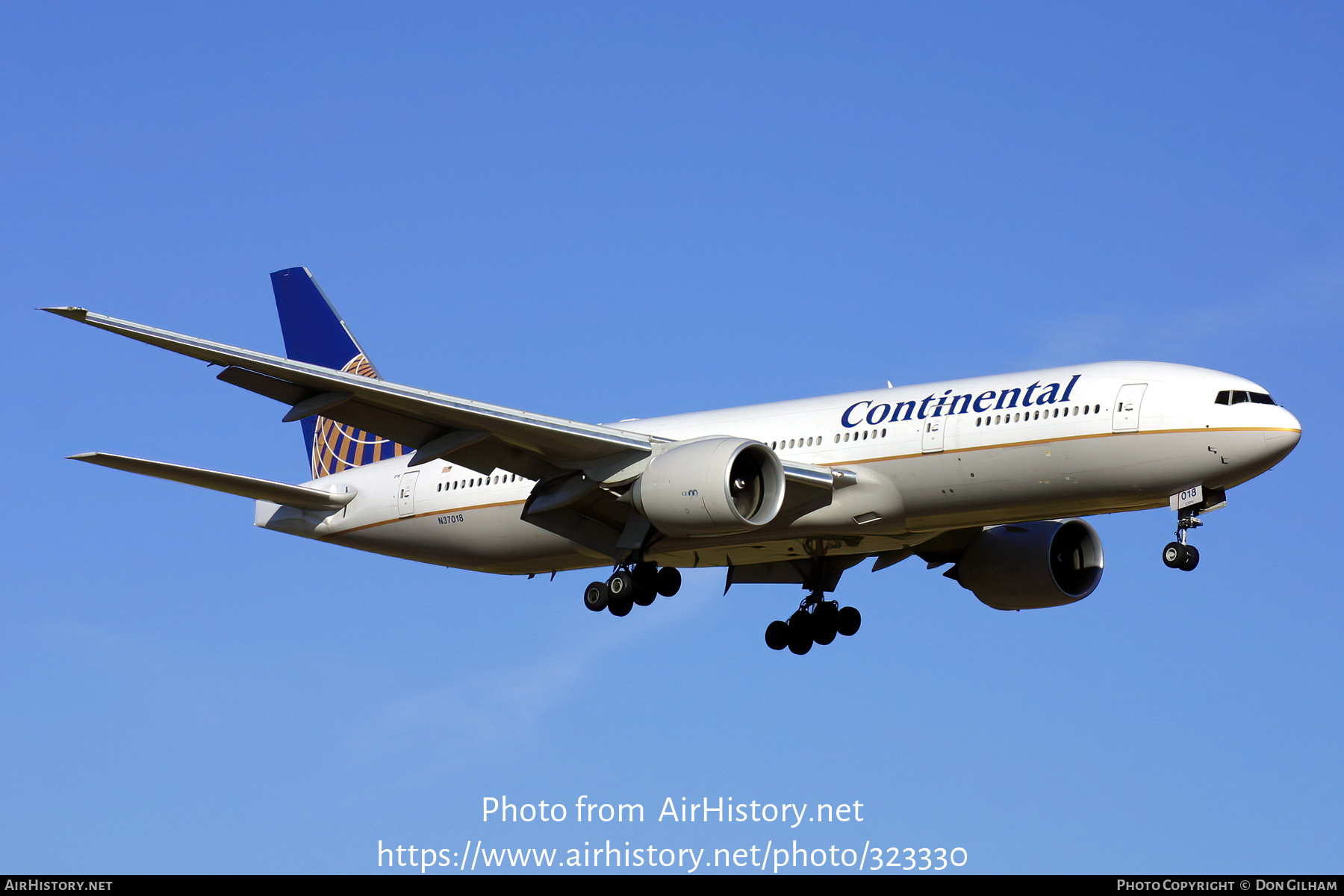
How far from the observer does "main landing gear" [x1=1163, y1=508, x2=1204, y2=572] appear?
93.0 ft

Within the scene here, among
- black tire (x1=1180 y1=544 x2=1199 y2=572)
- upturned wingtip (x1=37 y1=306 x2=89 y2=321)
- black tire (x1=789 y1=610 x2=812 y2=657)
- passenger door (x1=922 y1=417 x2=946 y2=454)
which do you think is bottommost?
upturned wingtip (x1=37 y1=306 x2=89 y2=321)

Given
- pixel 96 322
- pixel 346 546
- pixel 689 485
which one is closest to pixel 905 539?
pixel 689 485

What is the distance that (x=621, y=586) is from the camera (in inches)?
1273

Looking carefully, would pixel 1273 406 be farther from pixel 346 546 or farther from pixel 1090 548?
pixel 346 546

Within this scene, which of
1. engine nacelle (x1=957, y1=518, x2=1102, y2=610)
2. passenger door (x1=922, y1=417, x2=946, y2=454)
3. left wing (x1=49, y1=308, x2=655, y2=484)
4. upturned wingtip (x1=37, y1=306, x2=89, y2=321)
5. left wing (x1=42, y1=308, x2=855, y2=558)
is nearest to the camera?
upturned wingtip (x1=37, y1=306, x2=89, y2=321)

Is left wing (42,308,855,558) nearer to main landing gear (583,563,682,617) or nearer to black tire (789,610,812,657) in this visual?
main landing gear (583,563,682,617)

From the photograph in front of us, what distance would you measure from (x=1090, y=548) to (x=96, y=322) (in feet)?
68.9

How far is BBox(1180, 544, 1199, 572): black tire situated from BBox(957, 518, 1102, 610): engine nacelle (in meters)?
7.26

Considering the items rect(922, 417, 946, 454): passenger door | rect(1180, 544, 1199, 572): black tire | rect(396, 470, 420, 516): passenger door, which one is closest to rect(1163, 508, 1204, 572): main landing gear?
rect(1180, 544, 1199, 572): black tire

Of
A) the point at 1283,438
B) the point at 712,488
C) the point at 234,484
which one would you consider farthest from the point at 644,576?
the point at 1283,438

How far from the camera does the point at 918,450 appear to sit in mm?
30094

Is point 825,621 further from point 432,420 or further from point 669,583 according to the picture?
point 432,420

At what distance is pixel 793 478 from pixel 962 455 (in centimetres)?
316
